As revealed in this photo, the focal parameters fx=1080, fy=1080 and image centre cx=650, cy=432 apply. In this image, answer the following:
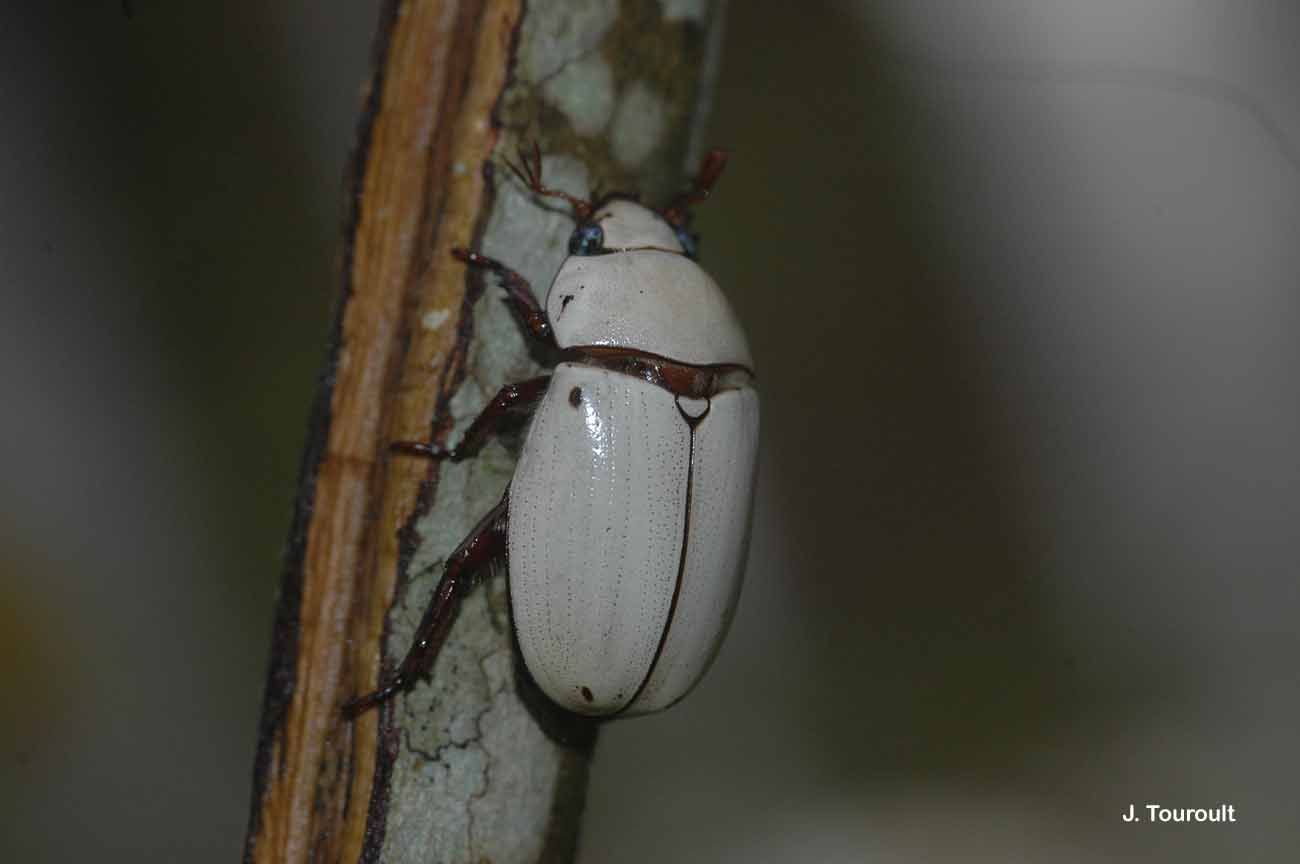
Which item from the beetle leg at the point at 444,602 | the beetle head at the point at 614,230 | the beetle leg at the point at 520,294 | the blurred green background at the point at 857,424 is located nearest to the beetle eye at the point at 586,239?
the beetle head at the point at 614,230

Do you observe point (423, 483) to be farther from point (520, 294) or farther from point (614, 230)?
point (614, 230)

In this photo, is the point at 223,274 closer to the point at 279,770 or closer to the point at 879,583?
the point at 279,770

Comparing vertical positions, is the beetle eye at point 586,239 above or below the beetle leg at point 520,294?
above

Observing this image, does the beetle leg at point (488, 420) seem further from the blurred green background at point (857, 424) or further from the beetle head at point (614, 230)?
the blurred green background at point (857, 424)

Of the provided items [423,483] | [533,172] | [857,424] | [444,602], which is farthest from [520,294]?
[857,424]

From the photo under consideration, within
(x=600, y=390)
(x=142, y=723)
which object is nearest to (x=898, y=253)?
(x=600, y=390)

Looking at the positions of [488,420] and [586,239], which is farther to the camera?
[586,239]

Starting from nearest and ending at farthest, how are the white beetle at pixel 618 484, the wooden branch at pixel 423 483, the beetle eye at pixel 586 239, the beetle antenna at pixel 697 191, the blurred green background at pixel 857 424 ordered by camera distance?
the wooden branch at pixel 423 483
the white beetle at pixel 618 484
the beetle eye at pixel 586 239
the beetle antenna at pixel 697 191
the blurred green background at pixel 857 424

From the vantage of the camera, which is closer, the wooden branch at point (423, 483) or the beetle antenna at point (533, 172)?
the wooden branch at point (423, 483)
